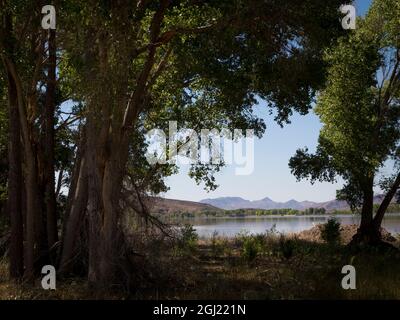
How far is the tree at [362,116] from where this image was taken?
23.1 metres

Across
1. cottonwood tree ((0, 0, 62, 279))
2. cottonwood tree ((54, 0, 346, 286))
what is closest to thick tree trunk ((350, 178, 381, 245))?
cottonwood tree ((54, 0, 346, 286))

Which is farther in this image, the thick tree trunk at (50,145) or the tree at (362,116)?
the tree at (362,116)

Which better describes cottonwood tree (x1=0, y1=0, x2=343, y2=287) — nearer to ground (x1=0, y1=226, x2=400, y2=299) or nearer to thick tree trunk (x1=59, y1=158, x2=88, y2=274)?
thick tree trunk (x1=59, y1=158, x2=88, y2=274)

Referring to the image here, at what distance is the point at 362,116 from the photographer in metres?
23.2

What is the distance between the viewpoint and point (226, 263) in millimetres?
17828

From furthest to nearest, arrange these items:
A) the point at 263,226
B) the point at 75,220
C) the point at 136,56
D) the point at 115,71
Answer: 1. the point at 263,226
2. the point at 75,220
3. the point at 136,56
4. the point at 115,71

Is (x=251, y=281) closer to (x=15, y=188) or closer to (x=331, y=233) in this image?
(x=15, y=188)

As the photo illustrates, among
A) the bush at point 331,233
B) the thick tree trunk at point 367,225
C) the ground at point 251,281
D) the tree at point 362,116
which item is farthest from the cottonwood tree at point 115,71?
the bush at point 331,233

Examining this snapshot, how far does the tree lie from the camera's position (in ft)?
75.9

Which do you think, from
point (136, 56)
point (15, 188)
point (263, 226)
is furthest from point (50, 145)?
point (263, 226)

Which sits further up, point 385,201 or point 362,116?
point 362,116

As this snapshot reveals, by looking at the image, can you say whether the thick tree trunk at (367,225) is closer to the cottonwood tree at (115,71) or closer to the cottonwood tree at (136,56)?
the cottonwood tree at (115,71)
